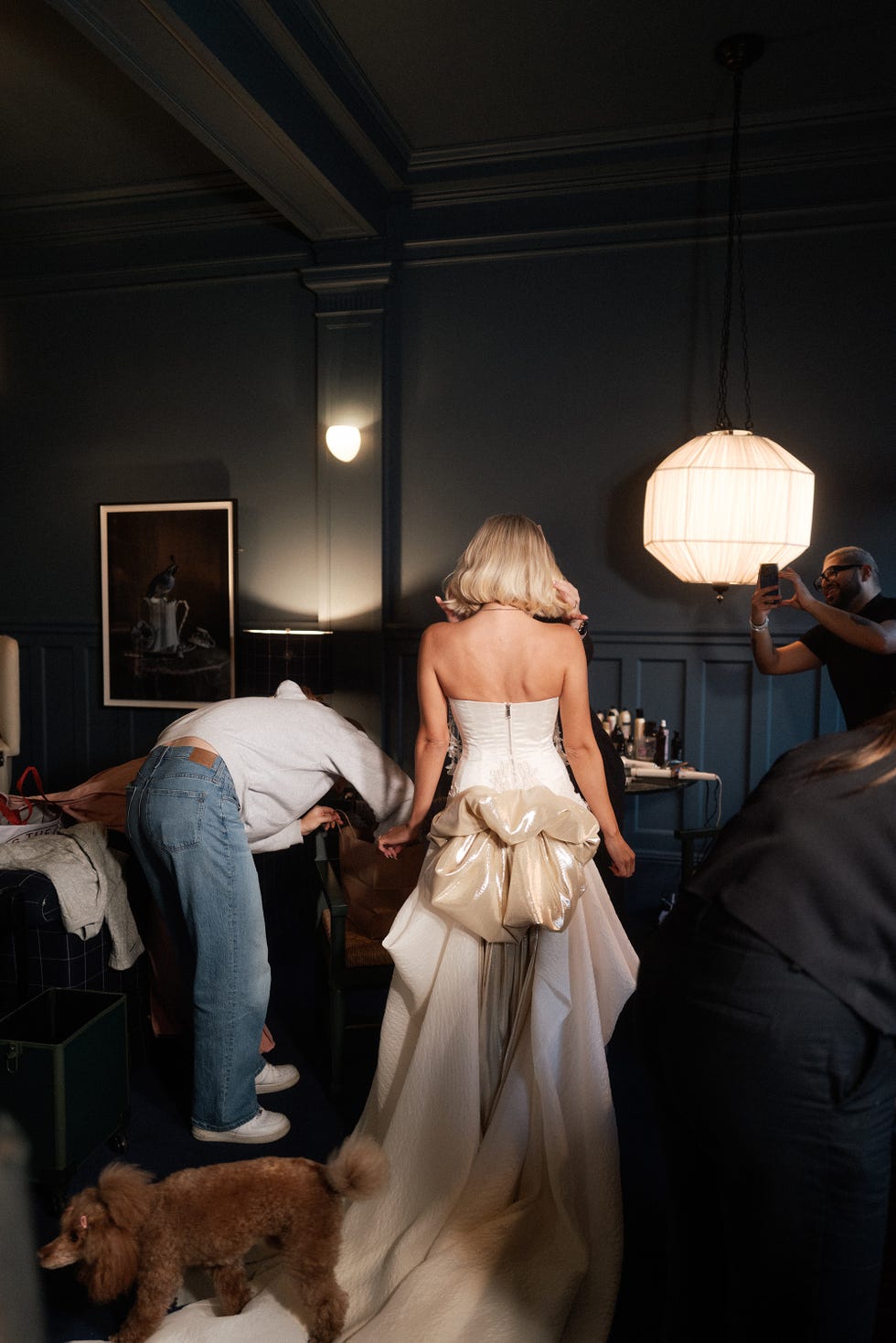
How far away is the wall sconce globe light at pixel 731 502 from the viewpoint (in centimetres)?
372

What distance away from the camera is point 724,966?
118 cm

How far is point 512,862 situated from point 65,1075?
4.16ft

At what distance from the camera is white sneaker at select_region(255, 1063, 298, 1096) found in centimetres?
299

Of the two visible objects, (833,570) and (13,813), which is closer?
(13,813)

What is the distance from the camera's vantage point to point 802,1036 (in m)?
1.13

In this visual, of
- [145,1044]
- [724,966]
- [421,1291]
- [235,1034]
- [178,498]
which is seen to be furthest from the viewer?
[178,498]

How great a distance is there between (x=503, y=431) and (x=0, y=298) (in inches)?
128

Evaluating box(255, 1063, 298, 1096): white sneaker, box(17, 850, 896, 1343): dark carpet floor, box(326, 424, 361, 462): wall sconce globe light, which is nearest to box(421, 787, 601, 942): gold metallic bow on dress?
box(17, 850, 896, 1343): dark carpet floor

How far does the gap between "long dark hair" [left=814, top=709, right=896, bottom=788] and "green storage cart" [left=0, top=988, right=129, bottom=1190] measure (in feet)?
6.66

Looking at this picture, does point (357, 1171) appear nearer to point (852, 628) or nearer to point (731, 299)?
point (852, 628)

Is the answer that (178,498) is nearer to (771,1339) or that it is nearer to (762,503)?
(762,503)

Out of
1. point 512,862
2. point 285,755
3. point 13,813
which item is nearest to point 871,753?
point 512,862

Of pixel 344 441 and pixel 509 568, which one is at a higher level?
pixel 344 441

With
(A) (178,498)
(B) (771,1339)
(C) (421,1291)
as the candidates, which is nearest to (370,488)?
(A) (178,498)
